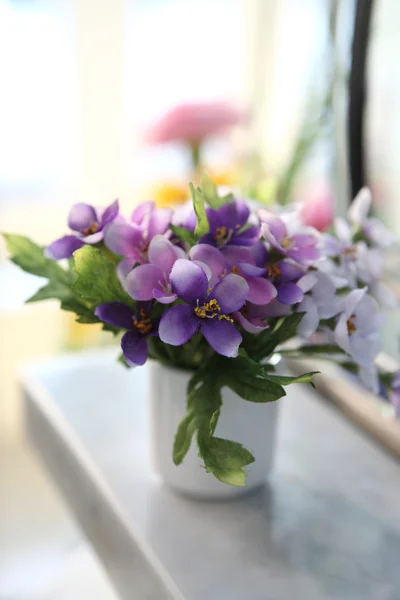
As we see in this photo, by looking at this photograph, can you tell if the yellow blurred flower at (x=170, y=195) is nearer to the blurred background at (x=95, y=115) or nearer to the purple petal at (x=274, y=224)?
the blurred background at (x=95, y=115)

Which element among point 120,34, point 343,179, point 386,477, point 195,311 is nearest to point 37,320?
point 120,34

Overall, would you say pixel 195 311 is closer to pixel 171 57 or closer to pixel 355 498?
pixel 355 498

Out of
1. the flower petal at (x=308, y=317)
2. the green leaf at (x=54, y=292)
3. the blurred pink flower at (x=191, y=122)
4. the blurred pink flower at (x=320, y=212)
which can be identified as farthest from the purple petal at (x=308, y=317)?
the blurred pink flower at (x=191, y=122)

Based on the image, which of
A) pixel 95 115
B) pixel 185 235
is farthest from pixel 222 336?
pixel 95 115

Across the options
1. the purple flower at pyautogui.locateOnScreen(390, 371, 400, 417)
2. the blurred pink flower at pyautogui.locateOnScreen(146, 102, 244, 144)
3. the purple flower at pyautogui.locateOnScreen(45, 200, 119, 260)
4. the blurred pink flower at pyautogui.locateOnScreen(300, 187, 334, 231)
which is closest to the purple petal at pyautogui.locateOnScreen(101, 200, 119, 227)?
the purple flower at pyautogui.locateOnScreen(45, 200, 119, 260)

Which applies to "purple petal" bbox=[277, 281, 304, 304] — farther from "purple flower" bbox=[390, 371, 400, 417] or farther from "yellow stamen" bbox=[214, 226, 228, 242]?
"purple flower" bbox=[390, 371, 400, 417]

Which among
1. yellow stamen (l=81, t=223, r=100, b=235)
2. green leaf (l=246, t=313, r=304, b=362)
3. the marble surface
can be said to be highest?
yellow stamen (l=81, t=223, r=100, b=235)

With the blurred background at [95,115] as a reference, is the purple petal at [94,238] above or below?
above
